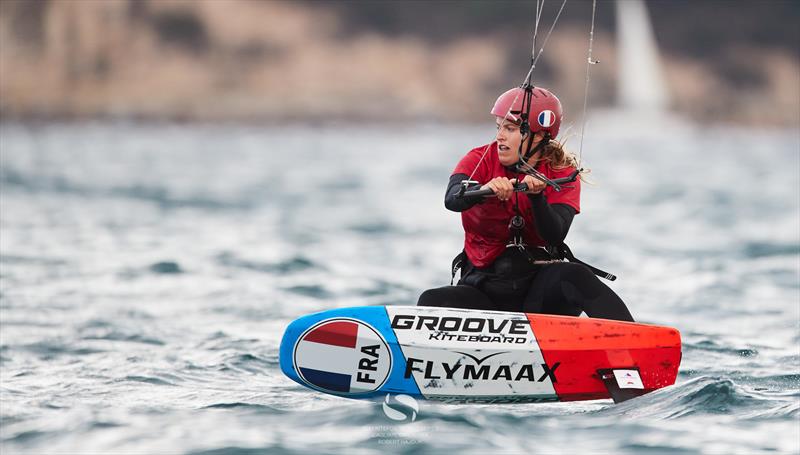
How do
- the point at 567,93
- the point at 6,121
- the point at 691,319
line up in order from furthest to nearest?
the point at 567,93 < the point at 6,121 < the point at 691,319

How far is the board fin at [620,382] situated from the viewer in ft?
20.5

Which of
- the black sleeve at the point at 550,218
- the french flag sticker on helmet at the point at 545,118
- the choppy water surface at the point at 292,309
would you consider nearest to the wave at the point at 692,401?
the choppy water surface at the point at 292,309

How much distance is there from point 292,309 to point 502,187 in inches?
211

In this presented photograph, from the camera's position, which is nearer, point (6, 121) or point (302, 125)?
point (6, 121)

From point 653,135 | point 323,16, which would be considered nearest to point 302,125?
point 323,16

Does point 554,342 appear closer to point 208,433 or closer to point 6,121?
point 208,433

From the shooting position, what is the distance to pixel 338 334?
21.0ft

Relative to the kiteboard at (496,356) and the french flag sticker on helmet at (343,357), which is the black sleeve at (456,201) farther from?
the french flag sticker on helmet at (343,357)

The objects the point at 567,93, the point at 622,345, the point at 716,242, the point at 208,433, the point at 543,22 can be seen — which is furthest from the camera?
the point at 543,22

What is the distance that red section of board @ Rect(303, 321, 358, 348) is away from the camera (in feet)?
21.0

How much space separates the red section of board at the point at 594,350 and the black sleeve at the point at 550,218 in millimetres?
464

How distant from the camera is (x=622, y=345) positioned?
625 centimetres

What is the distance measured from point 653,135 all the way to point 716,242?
3324 inches

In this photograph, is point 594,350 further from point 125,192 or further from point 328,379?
point 125,192
